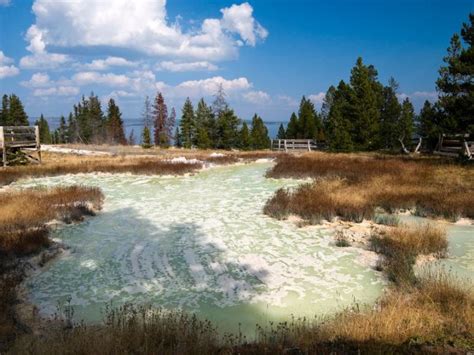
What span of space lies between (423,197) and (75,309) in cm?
1215

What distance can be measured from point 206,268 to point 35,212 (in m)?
6.76

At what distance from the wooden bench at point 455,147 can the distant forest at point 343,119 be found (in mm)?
1529

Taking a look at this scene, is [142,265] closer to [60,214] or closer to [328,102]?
[60,214]

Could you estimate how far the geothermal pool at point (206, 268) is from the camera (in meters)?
6.63

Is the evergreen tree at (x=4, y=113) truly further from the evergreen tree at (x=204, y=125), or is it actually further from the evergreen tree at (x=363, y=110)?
the evergreen tree at (x=363, y=110)

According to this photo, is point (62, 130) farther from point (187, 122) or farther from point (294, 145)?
point (294, 145)

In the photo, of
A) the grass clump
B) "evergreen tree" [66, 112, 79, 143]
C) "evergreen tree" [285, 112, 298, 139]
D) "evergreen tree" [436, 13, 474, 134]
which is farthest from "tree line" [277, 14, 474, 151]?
"evergreen tree" [66, 112, 79, 143]

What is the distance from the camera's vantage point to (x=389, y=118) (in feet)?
132

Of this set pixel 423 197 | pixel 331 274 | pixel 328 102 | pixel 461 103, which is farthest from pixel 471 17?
pixel 328 102

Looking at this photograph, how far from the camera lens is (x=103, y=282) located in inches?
298

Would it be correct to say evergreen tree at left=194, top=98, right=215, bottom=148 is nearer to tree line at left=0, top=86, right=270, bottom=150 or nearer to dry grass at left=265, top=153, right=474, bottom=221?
tree line at left=0, top=86, right=270, bottom=150

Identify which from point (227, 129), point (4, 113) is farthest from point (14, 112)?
point (227, 129)

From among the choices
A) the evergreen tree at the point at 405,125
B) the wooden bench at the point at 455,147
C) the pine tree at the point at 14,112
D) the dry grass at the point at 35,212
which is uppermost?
the pine tree at the point at 14,112

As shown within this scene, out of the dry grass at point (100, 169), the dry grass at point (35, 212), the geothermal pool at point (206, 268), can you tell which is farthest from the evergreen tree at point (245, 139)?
the geothermal pool at point (206, 268)
